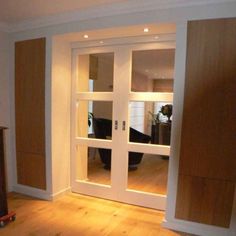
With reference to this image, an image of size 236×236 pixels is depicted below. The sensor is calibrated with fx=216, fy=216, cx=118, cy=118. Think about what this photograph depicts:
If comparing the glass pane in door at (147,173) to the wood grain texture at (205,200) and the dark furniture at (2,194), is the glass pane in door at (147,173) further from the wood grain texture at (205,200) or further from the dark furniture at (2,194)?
the dark furniture at (2,194)

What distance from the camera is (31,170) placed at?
3105 millimetres

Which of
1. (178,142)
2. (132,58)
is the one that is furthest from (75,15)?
(178,142)

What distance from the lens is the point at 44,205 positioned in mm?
2869

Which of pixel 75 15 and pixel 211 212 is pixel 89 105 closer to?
pixel 75 15

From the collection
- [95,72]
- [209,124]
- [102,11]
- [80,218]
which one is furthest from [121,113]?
[80,218]

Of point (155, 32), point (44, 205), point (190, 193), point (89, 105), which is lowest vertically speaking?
point (44, 205)

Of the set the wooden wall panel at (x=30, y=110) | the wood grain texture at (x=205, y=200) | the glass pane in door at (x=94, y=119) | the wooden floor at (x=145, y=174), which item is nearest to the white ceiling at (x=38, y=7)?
the wooden wall panel at (x=30, y=110)

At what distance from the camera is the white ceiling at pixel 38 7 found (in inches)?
92.2

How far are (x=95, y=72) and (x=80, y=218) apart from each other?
1.91m

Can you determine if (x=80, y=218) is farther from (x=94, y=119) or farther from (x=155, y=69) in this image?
(x=155, y=69)

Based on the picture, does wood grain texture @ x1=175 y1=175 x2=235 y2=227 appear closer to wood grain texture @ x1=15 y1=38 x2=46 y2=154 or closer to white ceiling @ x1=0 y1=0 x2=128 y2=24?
wood grain texture @ x1=15 y1=38 x2=46 y2=154

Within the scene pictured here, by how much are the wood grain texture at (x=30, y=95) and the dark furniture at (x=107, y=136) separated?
2.51 feet

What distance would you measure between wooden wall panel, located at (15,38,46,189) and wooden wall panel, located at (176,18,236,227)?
1.86 m

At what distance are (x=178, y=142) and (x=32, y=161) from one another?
80.8 inches
